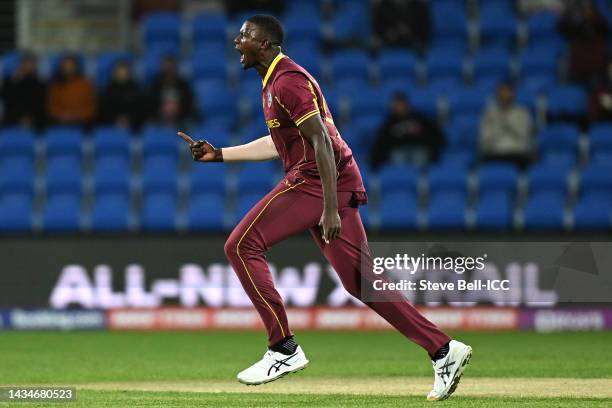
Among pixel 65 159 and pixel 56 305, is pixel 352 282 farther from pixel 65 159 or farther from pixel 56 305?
pixel 65 159

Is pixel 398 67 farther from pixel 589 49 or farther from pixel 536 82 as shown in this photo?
pixel 589 49

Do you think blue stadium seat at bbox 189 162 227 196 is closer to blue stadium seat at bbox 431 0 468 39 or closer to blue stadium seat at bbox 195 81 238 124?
blue stadium seat at bbox 195 81 238 124

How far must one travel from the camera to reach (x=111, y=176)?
47.0ft

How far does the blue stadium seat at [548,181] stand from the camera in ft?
45.2

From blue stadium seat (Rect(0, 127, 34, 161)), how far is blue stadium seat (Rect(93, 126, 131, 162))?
0.81 metres

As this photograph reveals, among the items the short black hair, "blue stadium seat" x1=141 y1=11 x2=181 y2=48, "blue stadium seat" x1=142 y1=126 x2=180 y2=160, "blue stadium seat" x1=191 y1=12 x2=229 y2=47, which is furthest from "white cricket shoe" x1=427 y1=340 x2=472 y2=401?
"blue stadium seat" x1=141 y1=11 x2=181 y2=48

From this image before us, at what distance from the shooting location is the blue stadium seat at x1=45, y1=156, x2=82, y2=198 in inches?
564

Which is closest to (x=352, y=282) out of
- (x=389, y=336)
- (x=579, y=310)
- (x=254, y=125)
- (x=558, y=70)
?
(x=389, y=336)

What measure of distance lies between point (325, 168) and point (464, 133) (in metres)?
8.36

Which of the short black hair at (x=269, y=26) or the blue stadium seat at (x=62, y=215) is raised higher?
the short black hair at (x=269, y=26)

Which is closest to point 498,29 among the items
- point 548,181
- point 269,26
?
point 548,181

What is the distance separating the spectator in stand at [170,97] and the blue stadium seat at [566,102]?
446 centimetres

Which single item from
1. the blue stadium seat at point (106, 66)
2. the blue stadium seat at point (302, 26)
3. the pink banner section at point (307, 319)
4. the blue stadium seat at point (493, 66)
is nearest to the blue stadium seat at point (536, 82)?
the blue stadium seat at point (493, 66)

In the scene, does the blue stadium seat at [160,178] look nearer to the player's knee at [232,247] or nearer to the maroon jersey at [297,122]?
the maroon jersey at [297,122]
